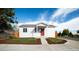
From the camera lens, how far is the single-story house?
2.96 metres

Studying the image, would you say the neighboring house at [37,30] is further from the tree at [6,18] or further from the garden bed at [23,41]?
the tree at [6,18]

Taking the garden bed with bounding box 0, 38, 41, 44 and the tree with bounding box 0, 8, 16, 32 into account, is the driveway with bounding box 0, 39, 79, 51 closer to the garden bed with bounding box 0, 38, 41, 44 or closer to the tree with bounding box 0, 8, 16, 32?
the garden bed with bounding box 0, 38, 41, 44

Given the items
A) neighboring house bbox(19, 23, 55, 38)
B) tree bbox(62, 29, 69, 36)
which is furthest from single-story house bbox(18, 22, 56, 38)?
tree bbox(62, 29, 69, 36)

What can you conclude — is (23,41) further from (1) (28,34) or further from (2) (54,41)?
(2) (54,41)

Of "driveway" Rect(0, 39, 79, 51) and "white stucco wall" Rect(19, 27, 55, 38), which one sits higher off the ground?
"white stucco wall" Rect(19, 27, 55, 38)

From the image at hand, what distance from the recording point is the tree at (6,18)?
2.95m

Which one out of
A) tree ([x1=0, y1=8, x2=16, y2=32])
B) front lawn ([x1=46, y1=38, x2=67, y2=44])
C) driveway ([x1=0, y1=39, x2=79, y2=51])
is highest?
tree ([x1=0, y1=8, x2=16, y2=32])

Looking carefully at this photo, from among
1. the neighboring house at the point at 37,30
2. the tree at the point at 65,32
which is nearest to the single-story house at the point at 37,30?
the neighboring house at the point at 37,30

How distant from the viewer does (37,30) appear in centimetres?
299

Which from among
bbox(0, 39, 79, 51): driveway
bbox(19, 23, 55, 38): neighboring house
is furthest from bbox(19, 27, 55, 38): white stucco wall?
bbox(0, 39, 79, 51): driveway

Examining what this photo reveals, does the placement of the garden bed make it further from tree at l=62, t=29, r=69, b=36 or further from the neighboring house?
tree at l=62, t=29, r=69, b=36
